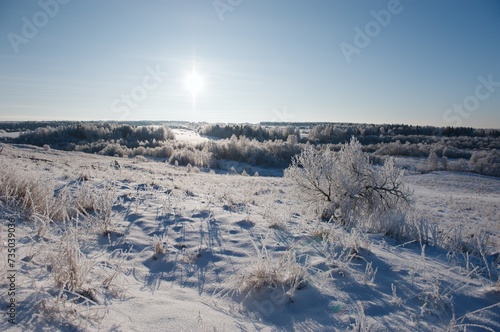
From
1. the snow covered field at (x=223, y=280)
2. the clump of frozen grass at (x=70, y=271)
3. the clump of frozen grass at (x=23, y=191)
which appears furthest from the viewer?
the clump of frozen grass at (x=23, y=191)

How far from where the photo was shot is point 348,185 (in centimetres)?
638

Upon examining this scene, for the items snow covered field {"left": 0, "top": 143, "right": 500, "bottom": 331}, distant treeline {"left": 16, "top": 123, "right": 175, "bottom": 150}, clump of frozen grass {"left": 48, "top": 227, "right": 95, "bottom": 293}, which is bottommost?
distant treeline {"left": 16, "top": 123, "right": 175, "bottom": 150}

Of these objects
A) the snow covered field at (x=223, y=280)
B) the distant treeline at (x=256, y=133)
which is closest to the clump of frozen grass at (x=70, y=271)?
the snow covered field at (x=223, y=280)

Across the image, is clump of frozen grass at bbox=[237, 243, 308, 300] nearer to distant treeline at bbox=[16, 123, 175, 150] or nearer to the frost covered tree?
the frost covered tree

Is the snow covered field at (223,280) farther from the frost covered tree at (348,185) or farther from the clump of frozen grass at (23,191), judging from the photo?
the frost covered tree at (348,185)

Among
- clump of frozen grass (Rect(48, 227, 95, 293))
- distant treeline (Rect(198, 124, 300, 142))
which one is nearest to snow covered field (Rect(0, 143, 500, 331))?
clump of frozen grass (Rect(48, 227, 95, 293))

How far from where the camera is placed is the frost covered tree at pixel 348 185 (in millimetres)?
6445

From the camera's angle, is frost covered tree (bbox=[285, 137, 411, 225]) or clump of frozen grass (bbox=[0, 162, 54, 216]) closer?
clump of frozen grass (bbox=[0, 162, 54, 216])

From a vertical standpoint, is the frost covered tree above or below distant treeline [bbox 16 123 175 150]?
above

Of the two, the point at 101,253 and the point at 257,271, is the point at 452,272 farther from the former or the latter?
the point at 101,253

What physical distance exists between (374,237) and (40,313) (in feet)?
14.6

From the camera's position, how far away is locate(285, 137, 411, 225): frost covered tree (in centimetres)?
645

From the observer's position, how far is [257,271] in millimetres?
2793

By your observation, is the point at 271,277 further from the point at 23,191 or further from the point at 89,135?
the point at 89,135
